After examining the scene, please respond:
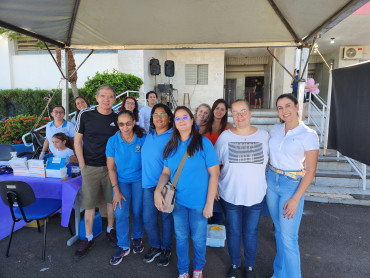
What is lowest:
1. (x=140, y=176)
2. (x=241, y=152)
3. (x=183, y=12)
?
(x=140, y=176)

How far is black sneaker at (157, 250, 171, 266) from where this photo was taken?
2.73m

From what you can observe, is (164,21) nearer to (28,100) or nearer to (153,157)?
(153,157)

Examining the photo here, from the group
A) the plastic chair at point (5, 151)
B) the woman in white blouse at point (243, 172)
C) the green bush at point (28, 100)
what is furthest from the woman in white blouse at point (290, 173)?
the green bush at point (28, 100)

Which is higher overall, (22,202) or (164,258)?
(22,202)

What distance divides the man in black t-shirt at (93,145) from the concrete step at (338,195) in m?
3.97

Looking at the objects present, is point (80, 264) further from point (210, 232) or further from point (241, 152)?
point (241, 152)

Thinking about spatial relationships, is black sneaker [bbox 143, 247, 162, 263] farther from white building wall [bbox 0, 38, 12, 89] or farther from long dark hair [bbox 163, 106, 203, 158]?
white building wall [bbox 0, 38, 12, 89]

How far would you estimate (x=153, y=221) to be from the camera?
8.83 feet

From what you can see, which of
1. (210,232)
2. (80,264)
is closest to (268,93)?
(210,232)

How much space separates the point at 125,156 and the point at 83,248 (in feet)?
4.32

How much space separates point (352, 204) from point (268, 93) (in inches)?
385

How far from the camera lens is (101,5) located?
3.35 m

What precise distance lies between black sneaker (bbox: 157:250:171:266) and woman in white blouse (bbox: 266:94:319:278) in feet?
4.17

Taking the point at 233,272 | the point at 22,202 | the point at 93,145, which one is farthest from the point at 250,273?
the point at 22,202
